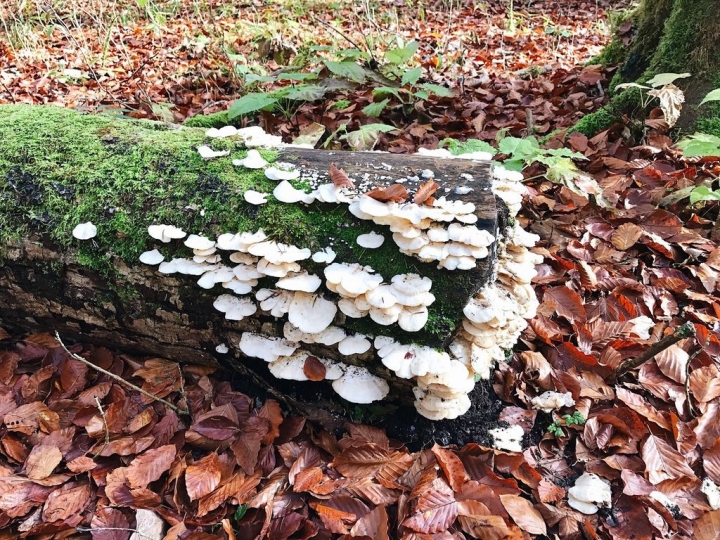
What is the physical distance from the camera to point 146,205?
2.31 metres

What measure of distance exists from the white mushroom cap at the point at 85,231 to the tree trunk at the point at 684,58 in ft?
14.4

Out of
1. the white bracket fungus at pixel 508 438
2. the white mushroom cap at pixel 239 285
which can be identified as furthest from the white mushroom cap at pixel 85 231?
the white bracket fungus at pixel 508 438

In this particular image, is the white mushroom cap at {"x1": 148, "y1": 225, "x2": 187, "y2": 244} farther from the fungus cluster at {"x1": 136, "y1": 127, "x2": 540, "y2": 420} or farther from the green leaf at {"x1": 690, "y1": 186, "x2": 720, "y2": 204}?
the green leaf at {"x1": 690, "y1": 186, "x2": 720, "y2": 204}

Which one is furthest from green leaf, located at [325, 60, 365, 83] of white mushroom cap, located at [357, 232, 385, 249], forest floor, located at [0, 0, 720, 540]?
white mushroom cap, located at [357, 232, 385, 249]

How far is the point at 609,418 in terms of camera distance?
2436 mm

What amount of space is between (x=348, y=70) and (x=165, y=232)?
161 inches

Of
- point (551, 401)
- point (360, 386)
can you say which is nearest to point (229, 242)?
point (360, 386)

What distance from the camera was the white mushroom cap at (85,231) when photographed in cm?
228

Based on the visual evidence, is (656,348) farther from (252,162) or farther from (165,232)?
(165,232)

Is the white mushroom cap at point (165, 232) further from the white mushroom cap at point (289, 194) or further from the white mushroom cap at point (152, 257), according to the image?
the white mushroom cap at point (289, 194)

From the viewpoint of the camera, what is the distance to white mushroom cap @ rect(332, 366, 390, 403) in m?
2.20

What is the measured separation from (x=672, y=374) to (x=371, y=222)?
193cm

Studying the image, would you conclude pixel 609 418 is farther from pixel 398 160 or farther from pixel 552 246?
pixel 398 160

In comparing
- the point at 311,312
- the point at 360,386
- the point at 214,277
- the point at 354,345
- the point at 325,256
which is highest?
the point at 325,256
